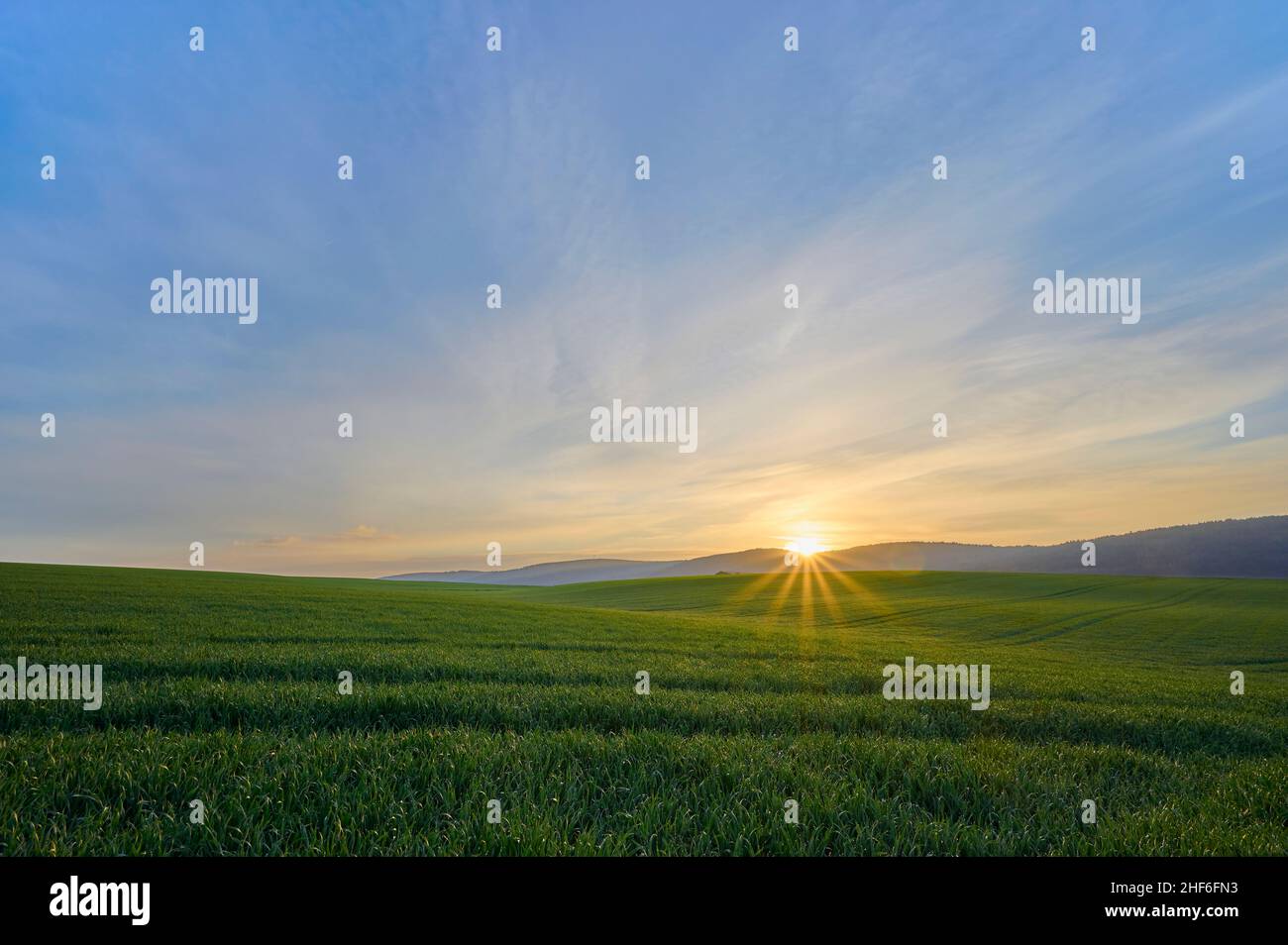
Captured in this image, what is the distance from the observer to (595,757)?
5098mm

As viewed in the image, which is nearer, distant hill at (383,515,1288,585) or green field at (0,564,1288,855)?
green field at (0,564,1288,855)

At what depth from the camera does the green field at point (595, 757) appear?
3.74 metres

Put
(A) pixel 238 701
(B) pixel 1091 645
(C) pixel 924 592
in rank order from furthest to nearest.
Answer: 1. (C) pixel 924 592
2. (B) pixel 1091 645
3. (A) pixel 238 701

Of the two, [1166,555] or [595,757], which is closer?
[595,757]

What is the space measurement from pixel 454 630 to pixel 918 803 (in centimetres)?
1705

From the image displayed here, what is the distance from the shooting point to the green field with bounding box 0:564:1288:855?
12.3 feet

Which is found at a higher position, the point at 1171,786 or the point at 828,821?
the point at 828,821

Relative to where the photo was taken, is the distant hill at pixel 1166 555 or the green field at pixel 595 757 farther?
the distant hill at pixel 1166 555
